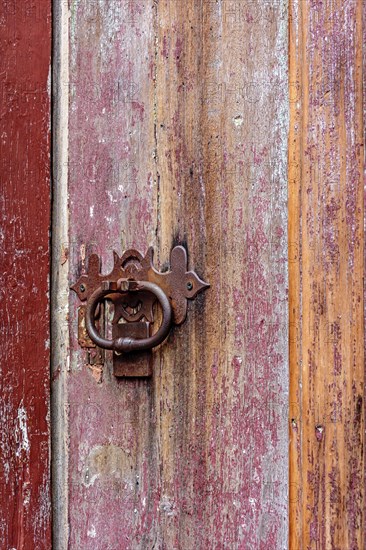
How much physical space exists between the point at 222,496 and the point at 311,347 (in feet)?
0.70

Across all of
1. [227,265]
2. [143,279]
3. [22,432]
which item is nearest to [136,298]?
[143,279]

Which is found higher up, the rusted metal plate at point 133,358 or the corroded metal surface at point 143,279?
the corroded metal surface at point 143,279

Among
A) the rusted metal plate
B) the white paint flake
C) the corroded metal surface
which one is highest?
the corroded metal surface

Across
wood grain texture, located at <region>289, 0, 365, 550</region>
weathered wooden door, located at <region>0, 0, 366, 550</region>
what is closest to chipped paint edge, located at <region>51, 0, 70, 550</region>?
weathered wooden door, located at <region>0, 0, 366, 550</region>

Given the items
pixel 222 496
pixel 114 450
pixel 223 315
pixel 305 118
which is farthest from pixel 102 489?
pixel 305 118

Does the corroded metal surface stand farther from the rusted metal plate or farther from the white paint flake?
the white paint flake

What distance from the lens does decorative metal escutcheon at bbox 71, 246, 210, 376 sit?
0.85m

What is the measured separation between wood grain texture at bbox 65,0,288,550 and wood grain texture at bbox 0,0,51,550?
0.12 feet

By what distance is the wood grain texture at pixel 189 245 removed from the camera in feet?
2.68

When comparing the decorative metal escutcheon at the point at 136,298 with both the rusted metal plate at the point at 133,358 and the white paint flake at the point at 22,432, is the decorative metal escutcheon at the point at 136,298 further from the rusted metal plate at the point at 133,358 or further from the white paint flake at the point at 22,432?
the white paint flake at the point at 22,432

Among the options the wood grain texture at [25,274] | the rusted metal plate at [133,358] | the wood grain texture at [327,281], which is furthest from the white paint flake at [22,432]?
the wood grain texture at [327,281]

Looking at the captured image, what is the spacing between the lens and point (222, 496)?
836 millimetres

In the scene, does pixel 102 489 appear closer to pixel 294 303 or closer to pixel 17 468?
pixel 17 468

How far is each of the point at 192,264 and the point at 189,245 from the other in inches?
0.9
